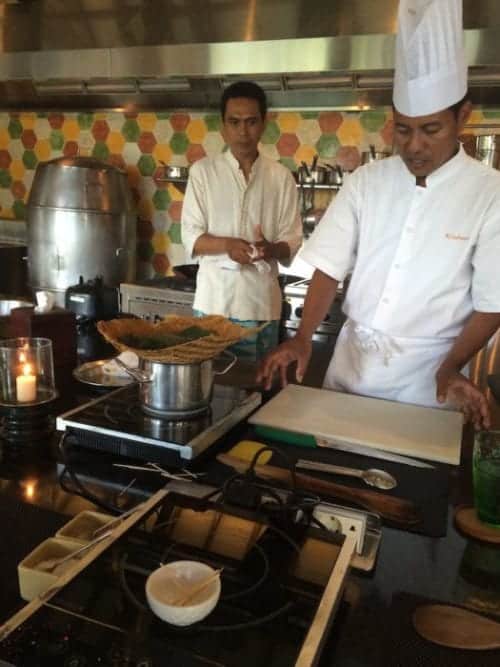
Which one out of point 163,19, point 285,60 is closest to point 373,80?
point 285,60

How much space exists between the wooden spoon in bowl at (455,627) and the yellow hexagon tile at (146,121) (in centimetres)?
331

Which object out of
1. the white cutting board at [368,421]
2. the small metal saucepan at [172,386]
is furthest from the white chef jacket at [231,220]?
the small metal saucepan at [172,386]

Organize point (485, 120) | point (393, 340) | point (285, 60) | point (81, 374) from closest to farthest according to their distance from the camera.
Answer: point (81, 374) < point (393, 340) < point (285, 60) < point (485, 120)

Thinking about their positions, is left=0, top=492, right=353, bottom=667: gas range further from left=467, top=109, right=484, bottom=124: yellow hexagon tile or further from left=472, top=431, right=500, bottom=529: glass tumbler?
left=467, top=109, right=484, bottom=124: yellow hexagon tile

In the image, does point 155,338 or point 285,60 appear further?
point 285,60

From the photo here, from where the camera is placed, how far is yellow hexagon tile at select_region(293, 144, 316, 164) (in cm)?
318

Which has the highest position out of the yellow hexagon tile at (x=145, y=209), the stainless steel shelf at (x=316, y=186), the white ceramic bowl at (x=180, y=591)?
the stainless steel shelf at (x=316, y=186)

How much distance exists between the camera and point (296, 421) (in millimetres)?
1117

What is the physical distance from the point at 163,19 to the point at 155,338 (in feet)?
7.39

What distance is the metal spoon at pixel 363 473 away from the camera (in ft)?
2.98

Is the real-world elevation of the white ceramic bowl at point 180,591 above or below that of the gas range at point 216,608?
above

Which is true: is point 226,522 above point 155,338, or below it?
below

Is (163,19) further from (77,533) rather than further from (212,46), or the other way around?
(77,533)

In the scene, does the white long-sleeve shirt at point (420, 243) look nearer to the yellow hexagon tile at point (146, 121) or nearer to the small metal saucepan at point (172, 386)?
the small metal saucepan at point (172, 386)
